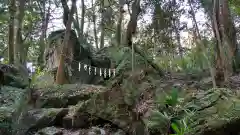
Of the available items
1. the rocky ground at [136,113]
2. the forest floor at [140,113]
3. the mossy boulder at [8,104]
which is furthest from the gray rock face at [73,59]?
the rocky ground at [136,113]

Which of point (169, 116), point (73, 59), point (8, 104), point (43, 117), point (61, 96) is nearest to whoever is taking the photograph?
point (169, 116)

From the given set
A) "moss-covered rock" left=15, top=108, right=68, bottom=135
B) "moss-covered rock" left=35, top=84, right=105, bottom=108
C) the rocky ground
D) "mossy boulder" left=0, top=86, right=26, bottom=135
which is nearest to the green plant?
the rocky ground

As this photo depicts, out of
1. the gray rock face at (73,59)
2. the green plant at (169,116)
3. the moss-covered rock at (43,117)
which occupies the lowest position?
the moss-covered rock at (43,117)

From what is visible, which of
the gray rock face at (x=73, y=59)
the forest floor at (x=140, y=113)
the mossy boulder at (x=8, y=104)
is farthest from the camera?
the gray rock face at (x=73, y=59)

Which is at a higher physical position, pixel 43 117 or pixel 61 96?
pixel 61 96

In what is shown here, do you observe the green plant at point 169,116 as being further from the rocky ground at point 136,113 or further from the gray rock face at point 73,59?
the gray rock face at point 73,59

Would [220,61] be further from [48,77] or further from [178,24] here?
[48,77]

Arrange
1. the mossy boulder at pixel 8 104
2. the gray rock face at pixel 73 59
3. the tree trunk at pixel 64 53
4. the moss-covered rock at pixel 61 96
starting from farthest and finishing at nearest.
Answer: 1. the gray rock face at pixel 73 59
2. the tree trunk at pixel 64 53
3. the moss-covered rock at pixel 61 96
4. the mossy boulder at pixel 8 104

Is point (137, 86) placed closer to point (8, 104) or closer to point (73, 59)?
point (8, 104)

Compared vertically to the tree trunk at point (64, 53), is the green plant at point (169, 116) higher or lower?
lower

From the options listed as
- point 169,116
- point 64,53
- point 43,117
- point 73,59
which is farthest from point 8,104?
point 169,116

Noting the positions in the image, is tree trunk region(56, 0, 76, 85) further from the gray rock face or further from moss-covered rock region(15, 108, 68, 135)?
moss-covered rock region(15, 108, 68, 135)

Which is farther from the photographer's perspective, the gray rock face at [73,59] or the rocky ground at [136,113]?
the gray rock face at [73,59]

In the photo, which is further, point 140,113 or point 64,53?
point 64,53
